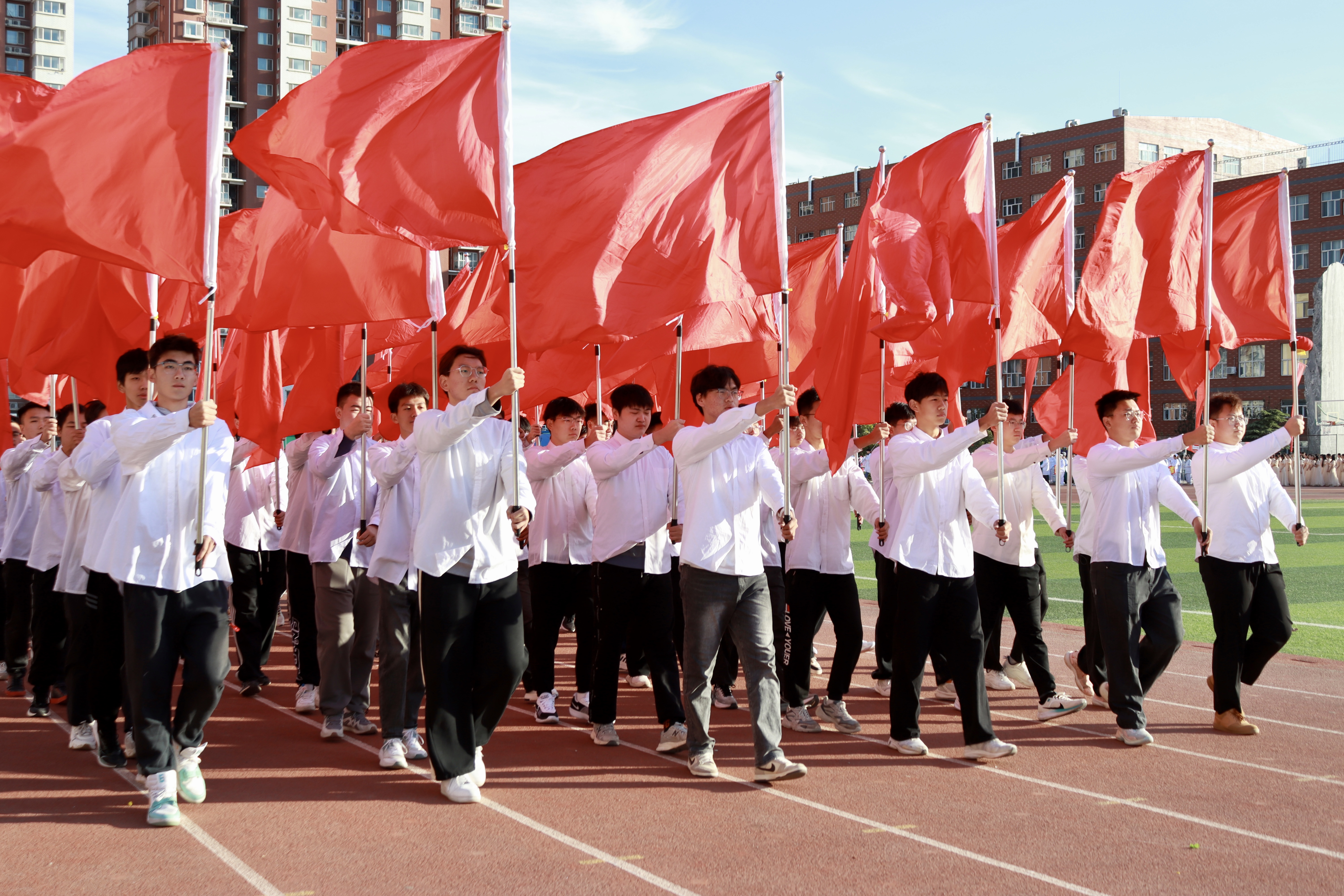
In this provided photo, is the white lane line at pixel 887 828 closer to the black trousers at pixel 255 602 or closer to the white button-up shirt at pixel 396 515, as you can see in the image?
the white button-up shirt at pixel 396 515

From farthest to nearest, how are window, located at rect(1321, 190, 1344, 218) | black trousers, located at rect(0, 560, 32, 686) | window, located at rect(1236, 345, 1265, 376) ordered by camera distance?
1. window, located at rect(1236, 345, 1265, 376)
2. window, located at rect(1321, 190, 1344, 218)
3. black trousers, located at rect(0, 560, 32, 686)

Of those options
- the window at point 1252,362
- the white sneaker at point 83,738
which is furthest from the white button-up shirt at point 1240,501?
the window at point 1252,362

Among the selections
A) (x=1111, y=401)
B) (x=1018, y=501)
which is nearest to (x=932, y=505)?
(x=1111, y=401)

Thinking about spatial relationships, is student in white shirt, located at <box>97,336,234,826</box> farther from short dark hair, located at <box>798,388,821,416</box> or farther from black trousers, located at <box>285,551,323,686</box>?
short dark hair, located at <box>798,388,821,416</box>

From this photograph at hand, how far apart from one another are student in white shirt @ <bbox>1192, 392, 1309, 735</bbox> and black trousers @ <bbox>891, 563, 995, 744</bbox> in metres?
1.83

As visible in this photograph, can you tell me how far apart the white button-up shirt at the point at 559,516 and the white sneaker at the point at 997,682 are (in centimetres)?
341

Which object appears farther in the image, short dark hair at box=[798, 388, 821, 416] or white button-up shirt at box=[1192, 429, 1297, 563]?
short dark hair at box=[798, 388, 821, 416]

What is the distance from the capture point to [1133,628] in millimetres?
7887

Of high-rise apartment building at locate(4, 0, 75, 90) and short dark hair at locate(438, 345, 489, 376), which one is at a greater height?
high-rise apartment building at locate(4, 0, 75, 90)

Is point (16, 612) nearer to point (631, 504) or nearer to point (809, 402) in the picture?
point (631, 504)

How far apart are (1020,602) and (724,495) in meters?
3.06

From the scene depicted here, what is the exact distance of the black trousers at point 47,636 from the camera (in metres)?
8.44

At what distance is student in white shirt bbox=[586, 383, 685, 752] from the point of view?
300 inches

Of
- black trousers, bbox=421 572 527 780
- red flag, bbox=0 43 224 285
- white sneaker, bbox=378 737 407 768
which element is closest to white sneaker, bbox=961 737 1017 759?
black trousers, bbox=421 572 527 780
